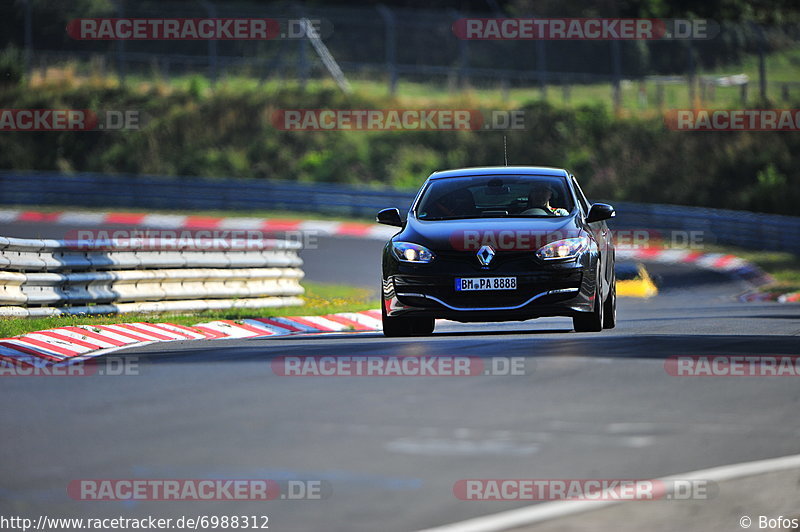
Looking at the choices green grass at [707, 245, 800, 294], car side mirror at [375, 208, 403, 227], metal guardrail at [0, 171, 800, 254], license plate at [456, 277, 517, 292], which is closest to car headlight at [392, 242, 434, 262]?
license plate at [456, 277, 517, 292]

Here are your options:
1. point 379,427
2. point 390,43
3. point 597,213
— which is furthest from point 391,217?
point 390,43

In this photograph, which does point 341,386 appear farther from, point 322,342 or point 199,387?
point 322,342

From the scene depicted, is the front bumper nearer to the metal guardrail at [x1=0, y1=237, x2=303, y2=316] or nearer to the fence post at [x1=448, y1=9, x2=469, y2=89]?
the metal guardrail at [x1=0, y1=237, x2=303, y2=316]

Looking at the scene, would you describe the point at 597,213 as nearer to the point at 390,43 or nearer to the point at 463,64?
the point at 390,43

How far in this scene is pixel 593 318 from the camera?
13398mm

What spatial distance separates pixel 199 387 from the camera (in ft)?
30.0

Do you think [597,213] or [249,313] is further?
[249,313]

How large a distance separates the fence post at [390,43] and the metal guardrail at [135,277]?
21.0 m

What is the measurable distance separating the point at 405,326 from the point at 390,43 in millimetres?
28399

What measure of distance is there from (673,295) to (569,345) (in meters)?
14.1

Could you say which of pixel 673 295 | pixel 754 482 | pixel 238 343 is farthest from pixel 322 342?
pixel 673 295

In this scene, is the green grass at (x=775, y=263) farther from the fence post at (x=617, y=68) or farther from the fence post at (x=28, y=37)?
the fence post at (x=28, y=37)

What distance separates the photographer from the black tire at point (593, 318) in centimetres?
1332

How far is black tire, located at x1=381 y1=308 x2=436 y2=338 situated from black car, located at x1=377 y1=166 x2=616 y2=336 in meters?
0.01
